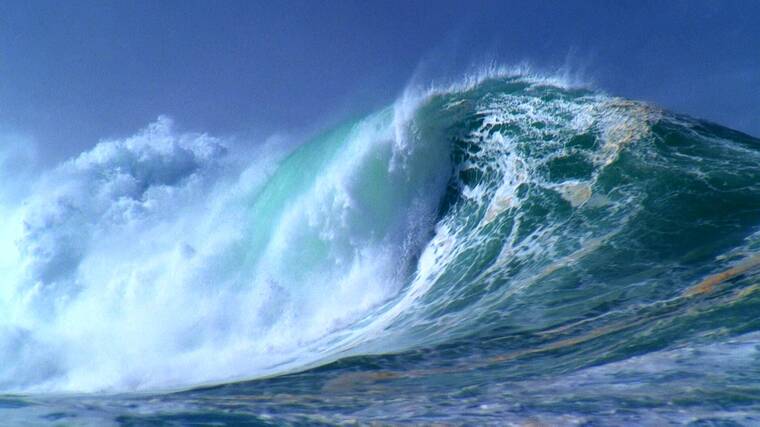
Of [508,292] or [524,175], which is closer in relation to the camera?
[508,292]

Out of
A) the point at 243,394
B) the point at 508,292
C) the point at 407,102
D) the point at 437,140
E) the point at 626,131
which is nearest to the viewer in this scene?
the point at 243,394

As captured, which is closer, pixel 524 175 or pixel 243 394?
pixel 243 394

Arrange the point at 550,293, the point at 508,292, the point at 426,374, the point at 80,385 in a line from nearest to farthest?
1. the point at 426,374
2. the point at 550,293
3. the point at 508,292
4. the point at 80,385

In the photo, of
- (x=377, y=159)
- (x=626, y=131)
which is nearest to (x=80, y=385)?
(x=377, y=159)

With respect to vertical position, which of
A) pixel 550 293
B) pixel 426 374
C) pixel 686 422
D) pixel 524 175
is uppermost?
pixel 524 175

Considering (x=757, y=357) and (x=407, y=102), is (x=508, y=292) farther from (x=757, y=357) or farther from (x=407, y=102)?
(x=407, y=102)

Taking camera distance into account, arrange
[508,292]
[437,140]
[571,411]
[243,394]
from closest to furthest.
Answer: [571,411] < [243,394] < [508,292] < [437,140]

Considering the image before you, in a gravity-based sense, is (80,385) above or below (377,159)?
below

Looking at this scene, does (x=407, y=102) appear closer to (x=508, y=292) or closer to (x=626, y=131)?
(x=626, y=131)

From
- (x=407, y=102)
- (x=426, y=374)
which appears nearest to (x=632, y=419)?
(x=426, y=374)
